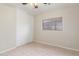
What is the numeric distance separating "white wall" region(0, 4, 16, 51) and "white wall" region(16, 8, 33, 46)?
309mm

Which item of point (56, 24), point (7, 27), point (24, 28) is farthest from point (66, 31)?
point (7, 27)

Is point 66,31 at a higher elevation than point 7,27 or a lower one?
lower

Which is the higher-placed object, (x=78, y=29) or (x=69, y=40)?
(x=78, y=29)

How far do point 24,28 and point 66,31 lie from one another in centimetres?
167

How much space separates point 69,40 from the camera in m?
2.98

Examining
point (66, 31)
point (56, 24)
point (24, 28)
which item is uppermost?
point (56, 24)

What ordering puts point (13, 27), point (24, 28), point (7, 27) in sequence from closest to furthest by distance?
1. point (7, 27)
2. point (13, 27)
3. point (24, 28)

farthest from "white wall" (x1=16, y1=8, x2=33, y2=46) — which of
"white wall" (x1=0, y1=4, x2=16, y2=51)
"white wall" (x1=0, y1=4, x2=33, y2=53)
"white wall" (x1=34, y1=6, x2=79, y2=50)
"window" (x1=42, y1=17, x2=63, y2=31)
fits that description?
"window" (x1=42, y1=17, x2=63, y2=31)

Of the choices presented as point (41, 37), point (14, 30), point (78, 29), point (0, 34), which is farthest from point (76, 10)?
point (0, 34)

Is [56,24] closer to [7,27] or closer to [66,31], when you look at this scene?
[66,31]

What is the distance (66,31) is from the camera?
3.03 metres

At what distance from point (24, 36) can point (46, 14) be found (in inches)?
49.3

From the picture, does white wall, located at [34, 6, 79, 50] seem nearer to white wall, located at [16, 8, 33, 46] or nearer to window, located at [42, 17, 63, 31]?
window, located at [42, 17, 63, 31]

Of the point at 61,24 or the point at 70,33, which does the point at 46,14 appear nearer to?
the point at 61,24
